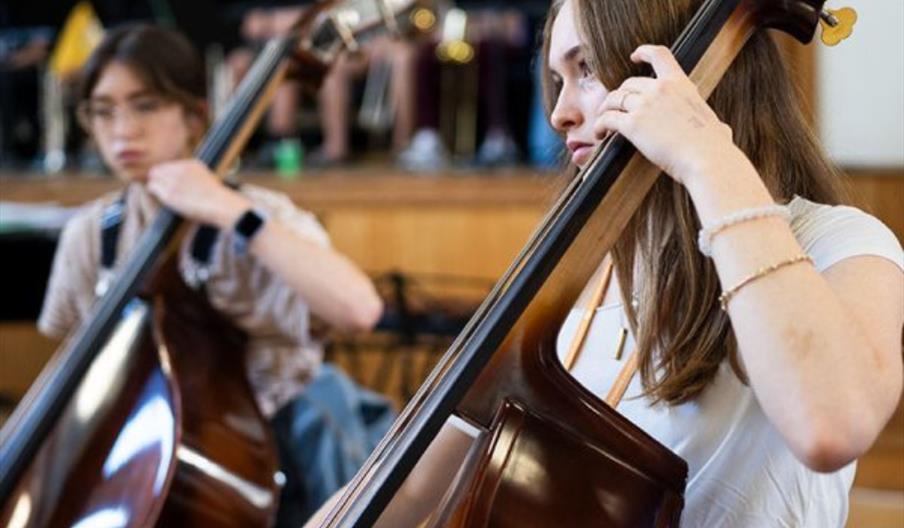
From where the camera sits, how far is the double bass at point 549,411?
2.94 feet

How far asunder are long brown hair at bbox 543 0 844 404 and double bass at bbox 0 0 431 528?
67 centimetres

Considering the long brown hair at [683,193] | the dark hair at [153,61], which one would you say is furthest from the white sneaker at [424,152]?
the long brown hair at [683,193]

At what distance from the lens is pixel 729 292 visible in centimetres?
85

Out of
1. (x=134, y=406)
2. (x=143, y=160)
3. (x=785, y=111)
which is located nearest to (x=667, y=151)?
(x=785, y=111)

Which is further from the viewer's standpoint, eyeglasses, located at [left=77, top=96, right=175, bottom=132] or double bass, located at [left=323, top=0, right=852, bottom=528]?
eyeglasses, located at [left=77, top=96, right=175, bottom=132]

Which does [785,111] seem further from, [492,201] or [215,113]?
[215,113]

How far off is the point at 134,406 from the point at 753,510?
825mm

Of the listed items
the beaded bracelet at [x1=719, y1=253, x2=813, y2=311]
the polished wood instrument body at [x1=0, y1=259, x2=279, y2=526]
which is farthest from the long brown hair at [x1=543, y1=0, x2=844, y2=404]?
the polished wood instrument body at [x1=0, y1=259, x2=279, y2=526]

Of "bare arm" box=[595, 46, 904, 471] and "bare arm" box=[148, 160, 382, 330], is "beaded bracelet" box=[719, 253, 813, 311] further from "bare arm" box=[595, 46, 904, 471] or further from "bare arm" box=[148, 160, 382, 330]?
"bare arm" box=[148, 160, 382, 330]

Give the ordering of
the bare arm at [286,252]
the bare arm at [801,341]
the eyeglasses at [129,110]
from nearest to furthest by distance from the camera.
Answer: the bare arm at [801,341] → the bare arm at [286,252] → the eyeglasses at [129,110]

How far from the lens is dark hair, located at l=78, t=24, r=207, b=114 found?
2.00 metres

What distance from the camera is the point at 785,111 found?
1042 millimetres

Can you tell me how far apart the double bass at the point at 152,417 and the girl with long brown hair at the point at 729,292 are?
0.53 metres

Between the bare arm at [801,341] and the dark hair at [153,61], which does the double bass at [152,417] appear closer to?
the dark hair at [153,61]
